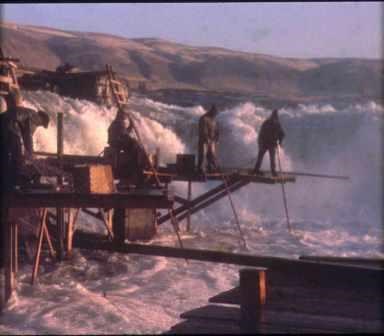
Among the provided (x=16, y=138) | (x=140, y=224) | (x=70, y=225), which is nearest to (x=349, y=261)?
(x=16, y=138)

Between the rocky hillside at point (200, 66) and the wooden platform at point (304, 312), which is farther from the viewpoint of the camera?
the rocky hillside at point (200, 66)

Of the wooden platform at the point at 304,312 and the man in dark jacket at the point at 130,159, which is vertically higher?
the man in dark jacket at the point at 130,159

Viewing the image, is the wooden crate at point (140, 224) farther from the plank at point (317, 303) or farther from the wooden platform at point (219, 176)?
the plank at point (317, 303)

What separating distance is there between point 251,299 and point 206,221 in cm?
2011

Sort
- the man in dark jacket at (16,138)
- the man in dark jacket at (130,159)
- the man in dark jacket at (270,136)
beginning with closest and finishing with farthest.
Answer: the man in dark jacket at (16,138), the man in dark jacket at (130,159), the man in dark jacket at (270,136)

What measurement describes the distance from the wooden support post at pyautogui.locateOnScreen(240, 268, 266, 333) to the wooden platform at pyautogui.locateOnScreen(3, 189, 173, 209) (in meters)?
3.98

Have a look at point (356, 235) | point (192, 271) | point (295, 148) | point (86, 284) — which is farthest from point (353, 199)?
point (86, 284)

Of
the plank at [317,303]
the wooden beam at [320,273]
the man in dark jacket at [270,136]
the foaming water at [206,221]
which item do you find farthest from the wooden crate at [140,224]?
the plank at [317,303]

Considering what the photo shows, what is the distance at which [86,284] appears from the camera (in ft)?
43.0

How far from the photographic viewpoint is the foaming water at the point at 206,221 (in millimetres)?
11188

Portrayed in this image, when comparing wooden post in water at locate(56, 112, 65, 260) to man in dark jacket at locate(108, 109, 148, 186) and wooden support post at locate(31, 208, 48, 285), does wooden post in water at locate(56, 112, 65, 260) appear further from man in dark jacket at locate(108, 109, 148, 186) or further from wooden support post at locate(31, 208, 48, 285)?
man in dark jacket at locate(108, 109, 148, 186)

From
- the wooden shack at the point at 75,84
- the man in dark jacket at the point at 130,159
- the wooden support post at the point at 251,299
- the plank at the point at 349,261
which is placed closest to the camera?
the wooden support post at the point at 251,299

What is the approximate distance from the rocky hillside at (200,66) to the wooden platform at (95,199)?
4722 centimetres

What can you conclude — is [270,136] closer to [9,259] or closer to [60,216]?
[60,216]
